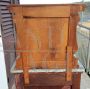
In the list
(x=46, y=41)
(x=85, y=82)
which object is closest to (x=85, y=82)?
(x=85, y=82)

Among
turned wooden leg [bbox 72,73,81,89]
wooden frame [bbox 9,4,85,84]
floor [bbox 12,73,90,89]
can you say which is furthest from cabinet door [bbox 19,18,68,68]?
floor [bbox 12,73,90,89]

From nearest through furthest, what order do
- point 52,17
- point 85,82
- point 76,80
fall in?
point 52,17, point 76,80, point 85,82

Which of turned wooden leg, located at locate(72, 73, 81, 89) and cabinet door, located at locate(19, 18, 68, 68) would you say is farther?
turned wooden leg, located at locate(72, 73, 81, 89)

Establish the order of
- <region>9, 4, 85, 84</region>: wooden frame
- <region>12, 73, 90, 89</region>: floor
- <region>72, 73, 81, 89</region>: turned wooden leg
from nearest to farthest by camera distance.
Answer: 1. <region>9, 4, 85, 84</region>: wooden frame
2. <region>72, 73, 81, 89</region>: turned wooden leg
3. <region>12, 73, 90, 89</region>: floor

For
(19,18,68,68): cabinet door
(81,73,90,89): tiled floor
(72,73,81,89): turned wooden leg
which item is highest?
(19,18,68,68): cabinet door

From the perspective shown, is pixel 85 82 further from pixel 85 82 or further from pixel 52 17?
pixel 52 17

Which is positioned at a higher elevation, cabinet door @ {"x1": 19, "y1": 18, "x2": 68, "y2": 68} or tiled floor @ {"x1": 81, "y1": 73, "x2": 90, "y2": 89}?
cabinet door @ {"x1": 19, "y1": 18, "x2": 68, "y2": 68}

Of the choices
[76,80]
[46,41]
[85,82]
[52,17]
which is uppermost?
[52,17]

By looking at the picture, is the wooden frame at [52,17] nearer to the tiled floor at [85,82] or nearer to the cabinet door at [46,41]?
the cabinet door at [46,41]

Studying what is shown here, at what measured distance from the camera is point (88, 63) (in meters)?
2.47

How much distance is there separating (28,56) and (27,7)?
0.36m

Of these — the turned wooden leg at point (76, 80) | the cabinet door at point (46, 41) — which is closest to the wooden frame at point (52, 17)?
the cabinet door at point (46, 41)

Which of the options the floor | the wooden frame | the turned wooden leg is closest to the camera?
the wooden frame

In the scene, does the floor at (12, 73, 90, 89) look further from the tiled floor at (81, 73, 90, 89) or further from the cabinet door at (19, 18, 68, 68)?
the cabinet door at (19, 18, 68, 68)
